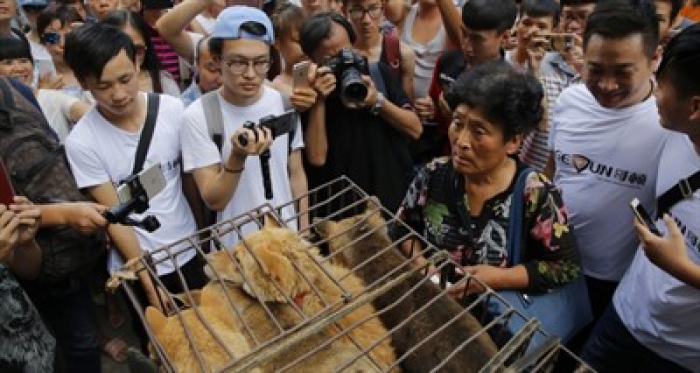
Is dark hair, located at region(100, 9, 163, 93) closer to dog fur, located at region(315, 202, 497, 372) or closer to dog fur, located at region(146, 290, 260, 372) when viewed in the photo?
dog fur, located at region(315, 202, 497, 372)

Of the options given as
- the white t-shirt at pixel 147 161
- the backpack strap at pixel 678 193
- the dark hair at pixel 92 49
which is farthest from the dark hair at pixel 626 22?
the dark hair at pixel 92 49

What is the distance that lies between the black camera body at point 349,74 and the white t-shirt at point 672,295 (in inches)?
46.3

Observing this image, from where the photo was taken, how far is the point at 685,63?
1.49m

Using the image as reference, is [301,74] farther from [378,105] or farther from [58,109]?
[58,109]

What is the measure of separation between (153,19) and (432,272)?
3113 mm

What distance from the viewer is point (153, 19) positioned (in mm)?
3709

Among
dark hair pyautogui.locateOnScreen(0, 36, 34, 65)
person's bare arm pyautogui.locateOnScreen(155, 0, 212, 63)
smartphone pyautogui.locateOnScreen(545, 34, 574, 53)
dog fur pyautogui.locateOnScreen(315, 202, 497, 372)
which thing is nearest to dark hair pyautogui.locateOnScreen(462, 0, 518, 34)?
smartphone pyautogui.locateOnScreen(545, 34, 574, 53)

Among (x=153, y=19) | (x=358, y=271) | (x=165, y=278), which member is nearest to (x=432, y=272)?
(x=358, y=271)

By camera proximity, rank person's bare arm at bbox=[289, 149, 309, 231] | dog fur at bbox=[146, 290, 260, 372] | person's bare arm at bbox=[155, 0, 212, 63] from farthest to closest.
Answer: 1. person's bare arm at bbox=[155, 0, 212, 63]
2. person's bare arm at bbox=[289, 149, 309, 231]
3. dog fur at bbox=[146, 290, 260, 372]

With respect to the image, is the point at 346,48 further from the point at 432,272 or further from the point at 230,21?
the point at 432,272

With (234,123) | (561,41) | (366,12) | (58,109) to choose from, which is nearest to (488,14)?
(561,41)

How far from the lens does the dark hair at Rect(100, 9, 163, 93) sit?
2965mm

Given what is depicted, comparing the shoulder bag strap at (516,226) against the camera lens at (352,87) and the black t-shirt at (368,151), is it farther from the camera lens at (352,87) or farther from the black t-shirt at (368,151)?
the black t-shirt at (368,151)

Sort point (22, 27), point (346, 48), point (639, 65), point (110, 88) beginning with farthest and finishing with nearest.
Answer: point (22, 27) → point (346, 48) → point (110, 88) → point (639, 65)
